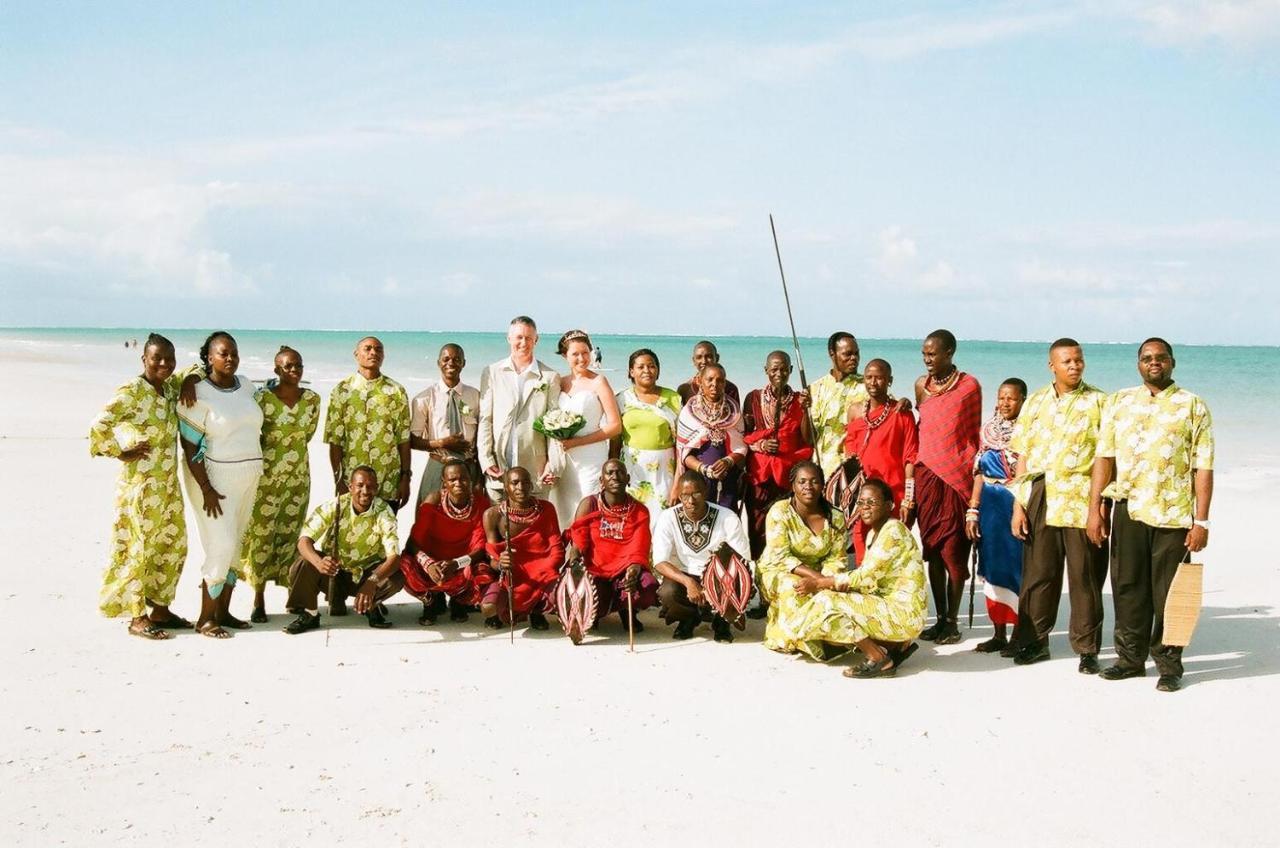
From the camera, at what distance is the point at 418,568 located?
6.39 metres

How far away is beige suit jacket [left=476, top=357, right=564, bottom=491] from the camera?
688cm

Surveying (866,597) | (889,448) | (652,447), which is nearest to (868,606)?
(866,597)

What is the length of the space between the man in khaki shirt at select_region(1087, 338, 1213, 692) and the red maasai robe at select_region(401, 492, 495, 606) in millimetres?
3425

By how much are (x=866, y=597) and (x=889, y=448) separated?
3.74 ft

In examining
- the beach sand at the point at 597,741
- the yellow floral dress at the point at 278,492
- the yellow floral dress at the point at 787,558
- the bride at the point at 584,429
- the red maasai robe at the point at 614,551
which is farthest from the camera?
the bride at the point at 584,429

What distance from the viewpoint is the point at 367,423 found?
674 cm

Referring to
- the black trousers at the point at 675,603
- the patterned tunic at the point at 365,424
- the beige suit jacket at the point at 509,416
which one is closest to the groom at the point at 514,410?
the beige suit jacket at the point at 509,416

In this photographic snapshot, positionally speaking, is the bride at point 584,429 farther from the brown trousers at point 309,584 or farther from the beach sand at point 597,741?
the brown trousers at point 309,584

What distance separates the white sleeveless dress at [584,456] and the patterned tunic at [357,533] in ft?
3.83

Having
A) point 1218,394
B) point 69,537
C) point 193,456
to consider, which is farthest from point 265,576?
point 1218,394

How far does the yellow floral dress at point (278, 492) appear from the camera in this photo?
6.51 m

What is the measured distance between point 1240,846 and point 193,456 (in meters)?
5.44

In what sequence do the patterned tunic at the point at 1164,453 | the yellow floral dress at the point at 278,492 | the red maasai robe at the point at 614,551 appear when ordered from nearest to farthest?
the patterned tunic at the point at 1164,453
the red maasai robe at the point at 614,551
the yellow floral dress at the point at 278,492

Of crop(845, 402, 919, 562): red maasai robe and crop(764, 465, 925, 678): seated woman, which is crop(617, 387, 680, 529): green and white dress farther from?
crop(845, 402, 919, 562): red maasai robe
